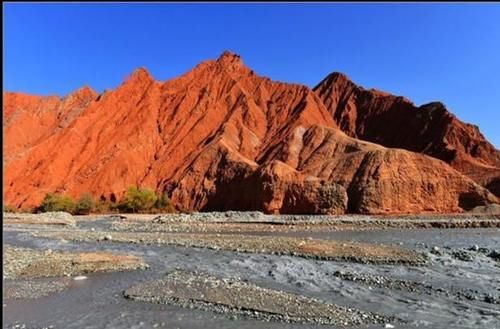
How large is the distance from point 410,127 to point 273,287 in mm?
86592

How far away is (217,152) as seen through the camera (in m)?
84.5

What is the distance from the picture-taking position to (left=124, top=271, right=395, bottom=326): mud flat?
1182cm

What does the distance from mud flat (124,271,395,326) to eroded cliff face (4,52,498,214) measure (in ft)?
164

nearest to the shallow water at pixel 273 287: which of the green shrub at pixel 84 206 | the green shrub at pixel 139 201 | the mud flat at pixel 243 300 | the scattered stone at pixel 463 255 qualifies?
the scattered stone at pixel 463 255

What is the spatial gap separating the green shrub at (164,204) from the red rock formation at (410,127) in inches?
1751

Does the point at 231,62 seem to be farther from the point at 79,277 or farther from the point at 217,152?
the point at 79,277

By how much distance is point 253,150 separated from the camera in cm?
9088

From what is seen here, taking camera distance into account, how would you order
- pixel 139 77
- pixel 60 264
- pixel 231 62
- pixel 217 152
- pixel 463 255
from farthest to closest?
pixel 231 62
pixel 139 77
pixel 217 152
pixel 463 255
pixel 60 264

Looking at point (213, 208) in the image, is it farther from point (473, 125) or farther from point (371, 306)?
point (371, 306)

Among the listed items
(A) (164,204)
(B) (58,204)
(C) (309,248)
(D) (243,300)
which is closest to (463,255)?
(C) (309,248)

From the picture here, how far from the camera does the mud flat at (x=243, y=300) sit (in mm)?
11820

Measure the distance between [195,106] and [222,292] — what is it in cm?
8961

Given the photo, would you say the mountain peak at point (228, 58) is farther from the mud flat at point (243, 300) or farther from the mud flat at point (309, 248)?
the mud flat at point (243, 300)

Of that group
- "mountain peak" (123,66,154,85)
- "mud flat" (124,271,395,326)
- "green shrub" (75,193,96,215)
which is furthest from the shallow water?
"mountain peak" (123,66,154,85)
